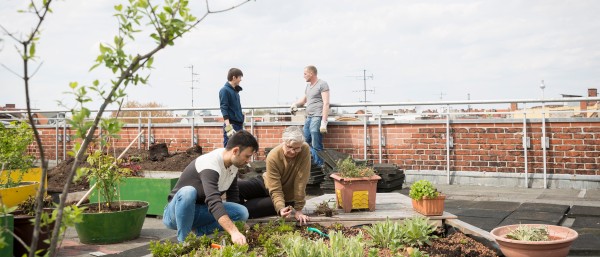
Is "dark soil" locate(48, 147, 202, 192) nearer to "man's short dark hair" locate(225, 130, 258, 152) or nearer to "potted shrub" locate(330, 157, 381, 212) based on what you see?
"potted shrub" locate(330, 157, 381, 212)

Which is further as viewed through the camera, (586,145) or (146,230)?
(586,145)

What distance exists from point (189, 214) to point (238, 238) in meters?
0.68

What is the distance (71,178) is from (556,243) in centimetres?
272

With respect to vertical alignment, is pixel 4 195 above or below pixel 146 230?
above

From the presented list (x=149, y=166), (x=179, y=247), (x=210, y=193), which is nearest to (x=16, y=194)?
(x=210, y=193)

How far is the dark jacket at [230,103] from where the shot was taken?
7027 millimetres

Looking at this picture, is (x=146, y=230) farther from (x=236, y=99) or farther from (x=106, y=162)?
(x=236, y=99)

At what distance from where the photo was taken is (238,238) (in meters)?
3.39

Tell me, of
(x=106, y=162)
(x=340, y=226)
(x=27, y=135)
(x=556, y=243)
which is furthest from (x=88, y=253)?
(x=556, y=243)

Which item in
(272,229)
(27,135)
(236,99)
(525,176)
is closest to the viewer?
(272,229)

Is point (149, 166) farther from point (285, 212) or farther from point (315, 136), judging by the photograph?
point (285, 212)

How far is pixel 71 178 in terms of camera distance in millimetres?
1726

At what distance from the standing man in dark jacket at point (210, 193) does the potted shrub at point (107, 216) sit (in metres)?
0.82

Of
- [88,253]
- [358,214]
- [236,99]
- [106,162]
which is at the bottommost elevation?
[88,253]
